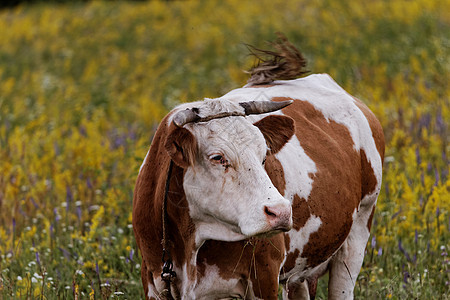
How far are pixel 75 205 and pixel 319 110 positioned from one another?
9.06ft

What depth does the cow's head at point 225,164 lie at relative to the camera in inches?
124

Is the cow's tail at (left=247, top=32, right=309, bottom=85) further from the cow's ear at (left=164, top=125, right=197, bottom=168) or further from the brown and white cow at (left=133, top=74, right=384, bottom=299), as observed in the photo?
the cow's ear at (left=164, top=125, right=197, bottom=168)

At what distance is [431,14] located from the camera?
15188mm

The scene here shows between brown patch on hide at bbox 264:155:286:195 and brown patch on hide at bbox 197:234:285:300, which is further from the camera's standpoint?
brown patch on hide at bbox 264:155:286:195

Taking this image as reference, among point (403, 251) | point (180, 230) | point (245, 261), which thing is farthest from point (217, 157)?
point (403, 251)

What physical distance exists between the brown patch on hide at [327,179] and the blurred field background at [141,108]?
52cm

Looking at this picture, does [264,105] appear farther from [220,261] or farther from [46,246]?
[46,246]

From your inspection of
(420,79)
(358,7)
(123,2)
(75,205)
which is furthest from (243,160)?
(123,2)

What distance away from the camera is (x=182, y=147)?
10.7 ft

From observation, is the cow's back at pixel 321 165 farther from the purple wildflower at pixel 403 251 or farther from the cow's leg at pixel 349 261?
the purple wildflower at pixel 403 251

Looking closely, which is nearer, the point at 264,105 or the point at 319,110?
the point at 264,105

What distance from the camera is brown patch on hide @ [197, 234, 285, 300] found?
11.6 ft

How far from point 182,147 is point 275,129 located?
1.89ft

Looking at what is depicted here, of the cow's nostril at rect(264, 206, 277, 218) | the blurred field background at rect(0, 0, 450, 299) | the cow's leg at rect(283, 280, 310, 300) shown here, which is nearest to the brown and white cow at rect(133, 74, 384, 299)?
the cow's nostril at rect(264, 206, 277, 218)
